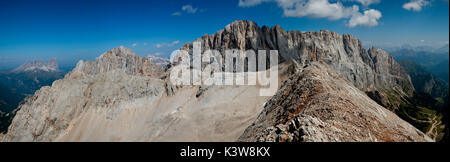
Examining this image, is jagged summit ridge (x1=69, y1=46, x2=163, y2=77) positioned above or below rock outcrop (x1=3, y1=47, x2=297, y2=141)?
above

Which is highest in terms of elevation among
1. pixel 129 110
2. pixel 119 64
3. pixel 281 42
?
pixel 281 42

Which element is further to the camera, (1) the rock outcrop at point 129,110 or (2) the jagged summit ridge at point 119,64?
(2) the jagged summit ridge at point 119,64

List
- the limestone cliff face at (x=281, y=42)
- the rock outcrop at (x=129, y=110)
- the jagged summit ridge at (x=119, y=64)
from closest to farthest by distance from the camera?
the rock outcrop at (x=129, y=110) < the limestone cliff face at (x=281, y=42) < the jagged summit ridge at (x=119, y=64)

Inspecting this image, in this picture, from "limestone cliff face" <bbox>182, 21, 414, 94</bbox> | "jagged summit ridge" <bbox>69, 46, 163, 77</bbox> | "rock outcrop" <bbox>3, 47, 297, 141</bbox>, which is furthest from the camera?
"jagged summit ridge" <bbox>69, 46, 163, 77</bbox>

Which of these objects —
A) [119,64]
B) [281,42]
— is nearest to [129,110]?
[281,42]

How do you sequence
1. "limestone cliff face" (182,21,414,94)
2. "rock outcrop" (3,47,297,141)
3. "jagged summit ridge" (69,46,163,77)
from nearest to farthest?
"rock outcrop" (3,47,297,141) < "limestone cliff face" (182,21,414,94) < "jagged summit ridge" (69,46,163,77)

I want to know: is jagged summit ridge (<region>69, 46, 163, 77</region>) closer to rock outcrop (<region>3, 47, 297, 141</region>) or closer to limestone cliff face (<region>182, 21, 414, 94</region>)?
limestone cliff face (<region>182, 21, 414, 94</region>)

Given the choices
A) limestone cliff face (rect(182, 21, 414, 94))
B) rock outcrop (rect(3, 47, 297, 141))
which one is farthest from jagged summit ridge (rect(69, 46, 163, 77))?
rock outcrop (rect(3, 47, 297, 141))

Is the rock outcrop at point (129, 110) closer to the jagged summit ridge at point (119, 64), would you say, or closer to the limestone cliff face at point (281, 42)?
the limestone cliff face at point (281, 42)

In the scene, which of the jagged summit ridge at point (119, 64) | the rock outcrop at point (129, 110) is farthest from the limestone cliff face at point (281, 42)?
the jagged summit ridge at point (119, 64)

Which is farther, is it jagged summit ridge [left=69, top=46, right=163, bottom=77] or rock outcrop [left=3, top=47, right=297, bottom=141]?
jagged summit ridge [left=69, top=46, right=163, bottom=77]

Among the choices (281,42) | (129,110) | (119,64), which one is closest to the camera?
(129,110)

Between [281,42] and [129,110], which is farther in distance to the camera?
[281,42]

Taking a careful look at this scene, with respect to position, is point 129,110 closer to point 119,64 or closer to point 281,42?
point 281,42
